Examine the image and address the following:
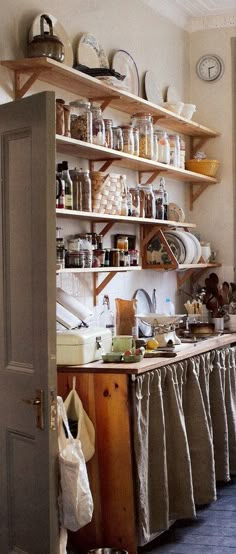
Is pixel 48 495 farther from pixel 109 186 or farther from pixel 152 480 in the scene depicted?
pixel 109 186

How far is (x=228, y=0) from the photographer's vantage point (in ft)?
19.3

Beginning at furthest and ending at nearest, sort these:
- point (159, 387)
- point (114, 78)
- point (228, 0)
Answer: point (228, 0) → point (114, 78) → point (159, 387)

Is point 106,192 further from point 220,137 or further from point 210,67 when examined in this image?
point 210,67

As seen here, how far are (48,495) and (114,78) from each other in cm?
236

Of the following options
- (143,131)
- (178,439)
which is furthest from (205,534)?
(143,131)

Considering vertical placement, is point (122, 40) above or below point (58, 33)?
above

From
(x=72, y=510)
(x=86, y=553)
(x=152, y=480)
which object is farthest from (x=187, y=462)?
(x=72, y=510)

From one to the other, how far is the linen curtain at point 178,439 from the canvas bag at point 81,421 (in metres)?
0.20

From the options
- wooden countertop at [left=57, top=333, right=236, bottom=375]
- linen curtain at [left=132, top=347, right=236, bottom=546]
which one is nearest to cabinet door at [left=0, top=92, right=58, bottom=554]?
wooden countertop at [left=57, top=333, right=236, bottom=375]

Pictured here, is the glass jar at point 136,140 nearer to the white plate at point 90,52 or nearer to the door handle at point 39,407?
the white plate at point 90,52

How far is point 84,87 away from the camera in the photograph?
4516 mm

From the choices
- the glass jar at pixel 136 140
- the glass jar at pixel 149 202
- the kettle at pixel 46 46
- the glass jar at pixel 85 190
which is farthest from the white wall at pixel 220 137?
the kettle at pixel 46 46

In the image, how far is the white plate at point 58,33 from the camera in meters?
4.18

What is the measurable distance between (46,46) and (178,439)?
2.02 m
